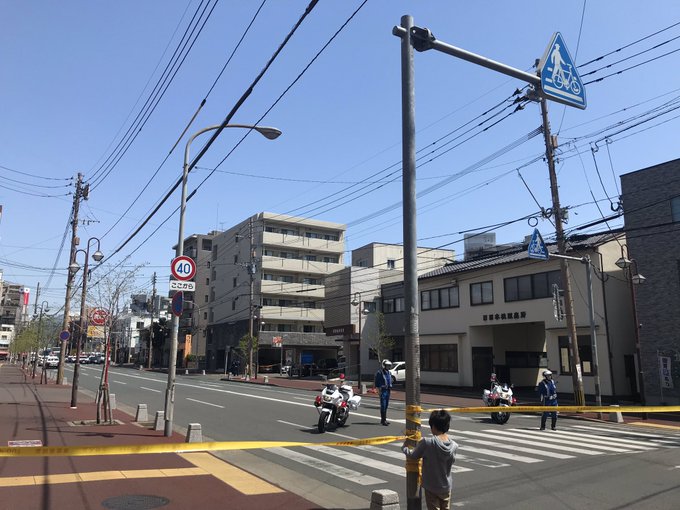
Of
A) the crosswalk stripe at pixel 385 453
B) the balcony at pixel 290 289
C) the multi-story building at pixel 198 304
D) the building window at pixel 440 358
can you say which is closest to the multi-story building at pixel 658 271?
the building window at pixel 440 358

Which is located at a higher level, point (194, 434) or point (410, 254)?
point (410, 254)

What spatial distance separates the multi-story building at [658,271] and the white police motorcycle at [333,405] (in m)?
14.9

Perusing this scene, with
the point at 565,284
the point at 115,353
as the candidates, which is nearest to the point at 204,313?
the point at 115,353

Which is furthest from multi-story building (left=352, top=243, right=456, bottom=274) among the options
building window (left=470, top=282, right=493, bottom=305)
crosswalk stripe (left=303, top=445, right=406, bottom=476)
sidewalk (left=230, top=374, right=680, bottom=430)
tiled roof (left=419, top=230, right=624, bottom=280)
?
crosswalk stripe (left=303, top=445, right=406, bottom=476)

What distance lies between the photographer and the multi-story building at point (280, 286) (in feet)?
196

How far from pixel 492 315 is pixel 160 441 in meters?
24.4

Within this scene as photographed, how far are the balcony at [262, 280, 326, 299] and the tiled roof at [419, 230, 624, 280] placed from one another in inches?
1021

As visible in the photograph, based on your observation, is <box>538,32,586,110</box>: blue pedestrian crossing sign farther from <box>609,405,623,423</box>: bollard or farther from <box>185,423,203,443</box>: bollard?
<box>609,405,623,423</box>: bollard

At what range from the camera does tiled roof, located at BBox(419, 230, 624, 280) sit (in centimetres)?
2664

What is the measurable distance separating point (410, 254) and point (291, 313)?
5574 cm

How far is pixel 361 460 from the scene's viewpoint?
10.5m

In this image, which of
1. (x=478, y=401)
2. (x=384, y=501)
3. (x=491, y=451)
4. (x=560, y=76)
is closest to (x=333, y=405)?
(x=491, y=451)

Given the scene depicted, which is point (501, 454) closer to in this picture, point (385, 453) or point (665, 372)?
point (385, 453)

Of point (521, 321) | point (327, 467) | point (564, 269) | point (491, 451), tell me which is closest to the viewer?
point (327, 467)
